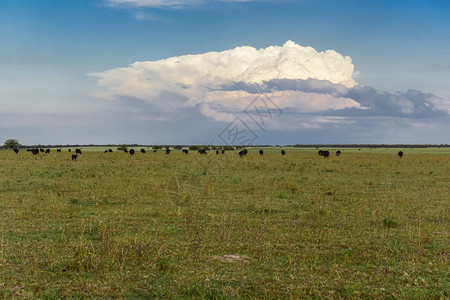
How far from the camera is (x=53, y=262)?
8.52m

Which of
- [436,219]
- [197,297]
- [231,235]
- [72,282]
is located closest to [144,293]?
[197,297]

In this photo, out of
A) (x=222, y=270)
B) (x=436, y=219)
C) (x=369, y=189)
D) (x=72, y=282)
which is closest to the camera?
(x=72, y=282)

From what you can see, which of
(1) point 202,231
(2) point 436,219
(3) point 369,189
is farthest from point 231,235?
(3) point 369,189

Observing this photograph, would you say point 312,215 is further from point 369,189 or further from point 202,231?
point 369,189

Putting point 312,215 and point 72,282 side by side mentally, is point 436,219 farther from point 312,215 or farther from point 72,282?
point 72,282

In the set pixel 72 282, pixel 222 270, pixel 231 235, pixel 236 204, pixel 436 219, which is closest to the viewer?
pixel 72 282

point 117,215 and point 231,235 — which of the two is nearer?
point 231,235

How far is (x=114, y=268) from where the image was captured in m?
8.39

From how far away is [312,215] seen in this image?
14156 mm

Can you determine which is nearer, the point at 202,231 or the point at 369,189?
the point at 202,231

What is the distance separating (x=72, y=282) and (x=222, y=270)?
3.14 meters

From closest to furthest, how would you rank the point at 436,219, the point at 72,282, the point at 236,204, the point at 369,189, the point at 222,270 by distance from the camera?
1. the point at 72,282
2. the point at 222,270
3. the point at 436,219
4. the point at 236,204
5. the point at 369,189

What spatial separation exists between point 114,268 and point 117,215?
5954 mm

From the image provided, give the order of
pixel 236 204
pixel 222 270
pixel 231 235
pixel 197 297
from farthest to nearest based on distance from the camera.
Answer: pixel 236 204
pixel 231 235
pixel 222 270
pixel 197 297
